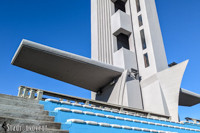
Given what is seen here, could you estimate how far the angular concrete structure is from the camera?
12352mm

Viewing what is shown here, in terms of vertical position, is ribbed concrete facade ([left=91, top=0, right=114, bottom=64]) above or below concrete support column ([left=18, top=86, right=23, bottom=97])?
above

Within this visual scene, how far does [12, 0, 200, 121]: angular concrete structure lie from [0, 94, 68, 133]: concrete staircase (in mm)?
6498

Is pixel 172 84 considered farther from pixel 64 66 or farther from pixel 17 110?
pixel 17 110

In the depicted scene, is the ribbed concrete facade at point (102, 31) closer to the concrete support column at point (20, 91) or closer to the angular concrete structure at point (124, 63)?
the angular concrete structure at point (124, 63)

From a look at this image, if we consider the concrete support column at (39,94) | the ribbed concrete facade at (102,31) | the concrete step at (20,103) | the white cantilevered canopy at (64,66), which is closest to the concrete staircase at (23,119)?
the concrete step at (20,103)

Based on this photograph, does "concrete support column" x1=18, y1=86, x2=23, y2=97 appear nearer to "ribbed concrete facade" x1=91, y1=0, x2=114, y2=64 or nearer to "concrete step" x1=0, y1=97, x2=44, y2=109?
"concrete step" x1=0, y1=97, x2=44, y2=109

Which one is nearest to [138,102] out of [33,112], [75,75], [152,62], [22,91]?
[152,62]

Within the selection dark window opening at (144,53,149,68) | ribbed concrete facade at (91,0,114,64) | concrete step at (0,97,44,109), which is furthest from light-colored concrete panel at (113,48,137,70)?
concrete step at (0,97,44,109)

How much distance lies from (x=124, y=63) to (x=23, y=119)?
1188 centimetres

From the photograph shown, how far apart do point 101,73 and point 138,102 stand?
362 centimetres

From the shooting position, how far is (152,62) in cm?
1453

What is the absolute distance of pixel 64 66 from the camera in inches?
501

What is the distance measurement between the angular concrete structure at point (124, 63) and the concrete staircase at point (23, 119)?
21.3 ft

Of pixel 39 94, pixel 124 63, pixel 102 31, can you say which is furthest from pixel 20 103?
pixel 102 31
